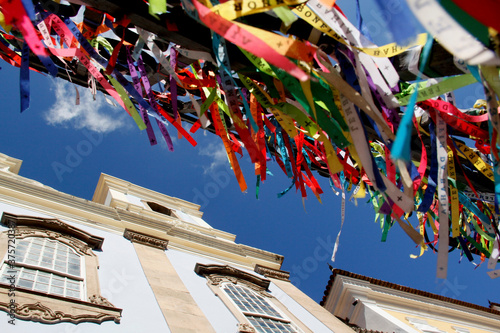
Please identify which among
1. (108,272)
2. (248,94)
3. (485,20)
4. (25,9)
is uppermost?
(248,94)

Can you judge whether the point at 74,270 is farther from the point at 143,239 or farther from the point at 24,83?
the point at 24,83

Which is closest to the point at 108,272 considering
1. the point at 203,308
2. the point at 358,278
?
the point at 203,308

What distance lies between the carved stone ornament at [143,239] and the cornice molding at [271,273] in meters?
2.80

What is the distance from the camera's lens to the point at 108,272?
7.05 metres

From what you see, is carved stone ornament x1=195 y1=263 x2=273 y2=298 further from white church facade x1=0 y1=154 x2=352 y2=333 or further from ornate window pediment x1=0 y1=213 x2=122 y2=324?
ornate window pediment x1=0 y1=213 x2=122 y2=324

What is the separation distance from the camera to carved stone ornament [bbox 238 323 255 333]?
657cm

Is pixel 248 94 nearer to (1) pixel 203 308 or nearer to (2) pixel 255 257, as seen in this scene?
(1) pixel 203 308

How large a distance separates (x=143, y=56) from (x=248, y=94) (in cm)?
98

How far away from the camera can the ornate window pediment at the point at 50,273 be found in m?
5.13

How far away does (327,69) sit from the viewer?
91.0 inches

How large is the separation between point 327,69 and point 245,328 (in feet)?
18.2

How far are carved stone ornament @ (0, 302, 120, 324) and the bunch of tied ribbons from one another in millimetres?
3176

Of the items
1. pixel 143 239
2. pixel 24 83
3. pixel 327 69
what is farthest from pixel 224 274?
pixel 327 69

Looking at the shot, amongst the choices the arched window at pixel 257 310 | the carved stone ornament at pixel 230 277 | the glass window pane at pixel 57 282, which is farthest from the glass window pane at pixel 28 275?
the arched window at pixel 257 310
